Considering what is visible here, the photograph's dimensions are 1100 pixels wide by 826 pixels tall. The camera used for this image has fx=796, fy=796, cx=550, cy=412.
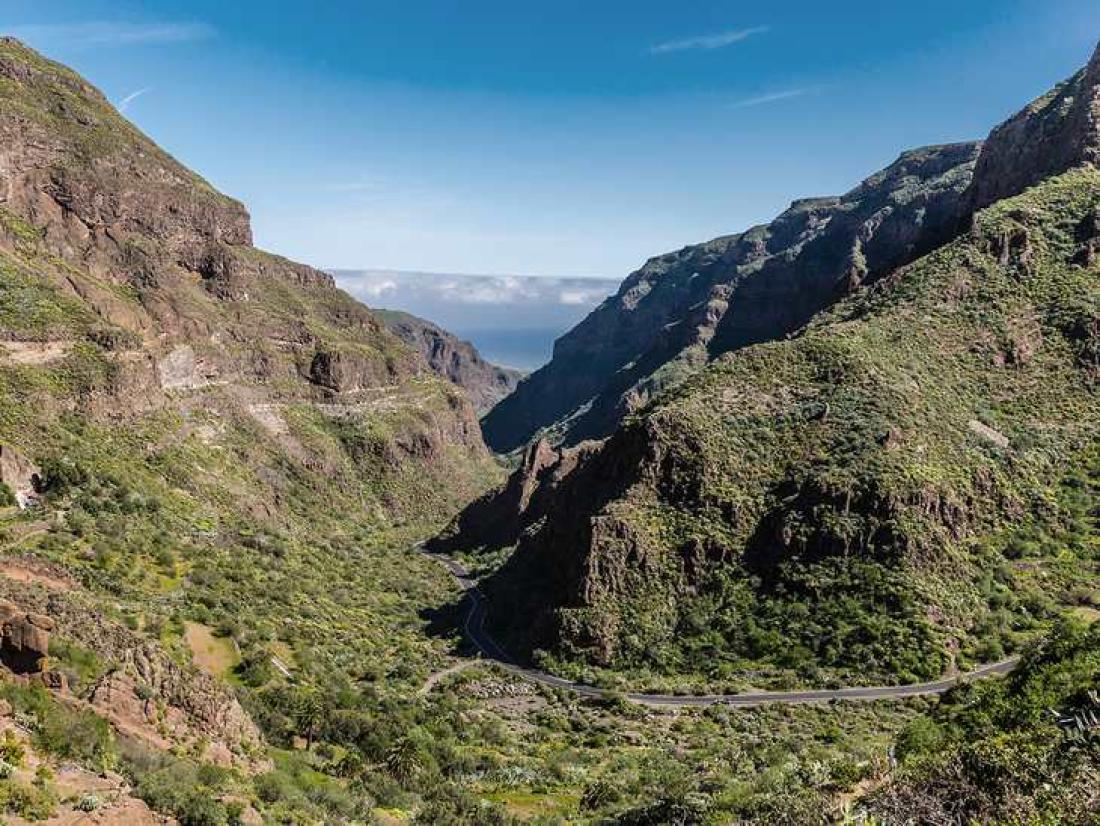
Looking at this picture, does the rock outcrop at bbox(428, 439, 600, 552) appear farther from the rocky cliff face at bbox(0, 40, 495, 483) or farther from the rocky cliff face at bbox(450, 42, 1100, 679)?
the rocky cliff face at bbox(0, 40, 495, 483)

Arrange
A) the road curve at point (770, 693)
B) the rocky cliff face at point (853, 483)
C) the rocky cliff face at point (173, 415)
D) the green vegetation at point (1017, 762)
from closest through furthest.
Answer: the green vegetation at point (1017, 762) → the rocky cliff face at point (173, 415) → the road curve at point (770, 693) → the rocky cliff face at point (853, 483)

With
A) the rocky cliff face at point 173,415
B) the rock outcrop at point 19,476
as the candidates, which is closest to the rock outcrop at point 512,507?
the rocky cliff face at point 173,415

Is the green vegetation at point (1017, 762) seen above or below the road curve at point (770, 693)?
above

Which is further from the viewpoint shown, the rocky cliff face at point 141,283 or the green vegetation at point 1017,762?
the rocky cliff face at point 141,283

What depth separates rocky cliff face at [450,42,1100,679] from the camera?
62156mm

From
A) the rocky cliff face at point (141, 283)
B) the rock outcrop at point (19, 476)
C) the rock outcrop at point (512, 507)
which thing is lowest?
the rock outcrop at point (512, 507)

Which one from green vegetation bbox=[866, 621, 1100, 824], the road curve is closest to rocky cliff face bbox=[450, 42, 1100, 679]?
the road curve

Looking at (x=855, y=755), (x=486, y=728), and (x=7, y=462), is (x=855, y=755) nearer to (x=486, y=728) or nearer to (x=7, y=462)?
(x=486, y=728)

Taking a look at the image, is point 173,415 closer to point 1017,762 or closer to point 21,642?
point 21,642

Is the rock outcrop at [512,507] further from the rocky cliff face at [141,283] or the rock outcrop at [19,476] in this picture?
the rock outcrop at [19,476]

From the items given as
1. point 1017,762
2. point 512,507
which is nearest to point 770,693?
point 1017,762

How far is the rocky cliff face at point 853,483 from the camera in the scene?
2447 inches

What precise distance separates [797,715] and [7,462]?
56915 millimetres

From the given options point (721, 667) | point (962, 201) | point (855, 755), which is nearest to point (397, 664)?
point (721, 667)
